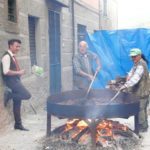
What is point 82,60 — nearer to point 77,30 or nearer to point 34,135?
point 34,135

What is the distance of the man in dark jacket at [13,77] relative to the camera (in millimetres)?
5816

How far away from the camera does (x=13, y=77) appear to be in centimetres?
604

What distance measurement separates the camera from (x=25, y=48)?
7469 mm

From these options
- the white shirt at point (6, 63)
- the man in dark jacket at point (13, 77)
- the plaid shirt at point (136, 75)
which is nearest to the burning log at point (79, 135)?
the plaid shirt at point (136, 75)

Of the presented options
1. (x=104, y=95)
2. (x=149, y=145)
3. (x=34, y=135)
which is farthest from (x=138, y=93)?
(x=34, y=135)

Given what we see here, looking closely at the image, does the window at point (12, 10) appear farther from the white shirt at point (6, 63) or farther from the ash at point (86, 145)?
the ash at point (86, 145)

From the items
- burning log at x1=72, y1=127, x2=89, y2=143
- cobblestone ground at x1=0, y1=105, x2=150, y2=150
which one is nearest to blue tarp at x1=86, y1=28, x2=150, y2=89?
cobblestone ground at x1=0, y1=105, x2=150, y2=150

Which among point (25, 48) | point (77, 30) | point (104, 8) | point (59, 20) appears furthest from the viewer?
point (104, 8)

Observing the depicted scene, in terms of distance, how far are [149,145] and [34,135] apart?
2367mm

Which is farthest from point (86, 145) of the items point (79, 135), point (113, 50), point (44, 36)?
point (113, 50)

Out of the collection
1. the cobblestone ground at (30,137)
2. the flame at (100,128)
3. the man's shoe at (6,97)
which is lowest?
the cobblestone ground at (30,137)

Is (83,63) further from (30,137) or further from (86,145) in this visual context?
(86,145)

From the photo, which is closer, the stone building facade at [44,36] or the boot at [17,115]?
the boot at [17,115]

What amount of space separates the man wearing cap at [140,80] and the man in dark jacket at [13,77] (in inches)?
92.2
